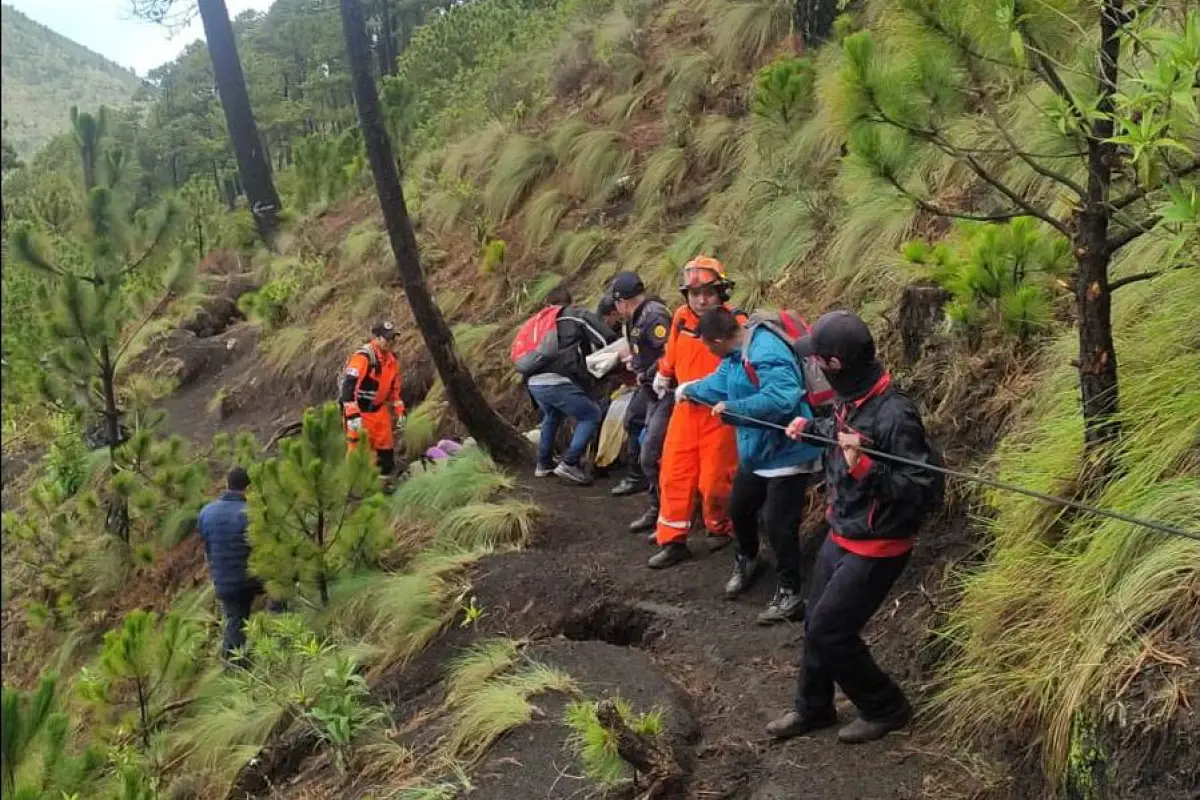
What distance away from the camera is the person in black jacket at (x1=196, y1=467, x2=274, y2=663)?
7.27 m

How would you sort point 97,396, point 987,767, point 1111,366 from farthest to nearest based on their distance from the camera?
point 97,396
point 1111,366
point 987,767

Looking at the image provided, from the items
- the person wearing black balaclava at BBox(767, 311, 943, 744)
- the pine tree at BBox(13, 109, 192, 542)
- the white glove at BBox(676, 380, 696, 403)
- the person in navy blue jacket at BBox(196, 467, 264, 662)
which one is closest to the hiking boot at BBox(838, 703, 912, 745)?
the person wearing black balaclava at BBox(767, 311, 943, 744)

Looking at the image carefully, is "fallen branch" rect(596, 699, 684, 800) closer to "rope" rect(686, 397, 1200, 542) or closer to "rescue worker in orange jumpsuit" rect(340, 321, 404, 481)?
"rope" rect(686, 397, 1200, 542)

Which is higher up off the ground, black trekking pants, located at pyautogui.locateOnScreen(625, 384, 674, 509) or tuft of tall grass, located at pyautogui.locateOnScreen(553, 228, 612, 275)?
tuft of tall grass, located at pyautogui.locateOnScreen(553, 228, 612, 275)

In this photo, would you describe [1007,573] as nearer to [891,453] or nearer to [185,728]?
[891,453]

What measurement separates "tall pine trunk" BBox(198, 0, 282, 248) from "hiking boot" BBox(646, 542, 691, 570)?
561 inches

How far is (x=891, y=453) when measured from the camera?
3875mm

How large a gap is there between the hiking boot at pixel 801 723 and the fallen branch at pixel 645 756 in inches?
18.8

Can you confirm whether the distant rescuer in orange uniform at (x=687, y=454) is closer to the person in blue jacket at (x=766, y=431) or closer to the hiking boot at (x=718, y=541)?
the hiking boot at (x=718, y=541)

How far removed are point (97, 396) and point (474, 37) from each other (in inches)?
471

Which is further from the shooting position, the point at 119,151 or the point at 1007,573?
the point at 119,151

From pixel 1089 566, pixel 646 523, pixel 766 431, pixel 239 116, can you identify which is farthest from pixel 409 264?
pixel 239 116

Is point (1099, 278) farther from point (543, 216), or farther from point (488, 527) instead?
point (543, 216)

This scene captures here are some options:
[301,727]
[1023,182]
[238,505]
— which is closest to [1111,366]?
[1023,182]
